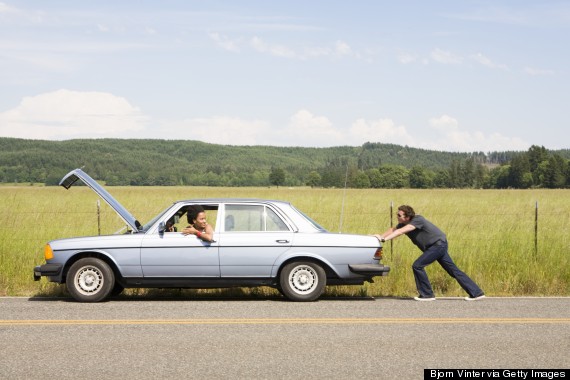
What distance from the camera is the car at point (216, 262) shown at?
11.7 metres

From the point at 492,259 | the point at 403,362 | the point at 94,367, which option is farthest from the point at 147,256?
the point at 492,259

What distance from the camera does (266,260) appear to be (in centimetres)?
1174

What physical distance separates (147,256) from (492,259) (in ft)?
23.1

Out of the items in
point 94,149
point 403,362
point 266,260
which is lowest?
point 403,362

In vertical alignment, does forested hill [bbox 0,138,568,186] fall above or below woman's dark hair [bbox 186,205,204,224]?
above

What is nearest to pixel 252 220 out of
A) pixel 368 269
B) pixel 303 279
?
pixel 303 279

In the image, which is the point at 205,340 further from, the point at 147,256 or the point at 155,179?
the point at 155,179

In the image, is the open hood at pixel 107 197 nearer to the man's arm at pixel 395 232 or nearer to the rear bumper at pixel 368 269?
the rear bumper at pixel 368 269

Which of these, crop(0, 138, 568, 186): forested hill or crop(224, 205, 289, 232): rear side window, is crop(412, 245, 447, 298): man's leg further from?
crop(0, 138, 568, 186): forested hill

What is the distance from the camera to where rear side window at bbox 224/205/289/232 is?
11938 millimetres

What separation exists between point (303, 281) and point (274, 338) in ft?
9.86

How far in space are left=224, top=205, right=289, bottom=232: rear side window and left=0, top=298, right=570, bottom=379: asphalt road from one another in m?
1.05

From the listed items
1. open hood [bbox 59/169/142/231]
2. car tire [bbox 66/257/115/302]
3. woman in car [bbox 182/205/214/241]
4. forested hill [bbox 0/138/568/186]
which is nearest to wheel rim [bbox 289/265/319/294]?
woman in car [bbox 182/205/214/241]

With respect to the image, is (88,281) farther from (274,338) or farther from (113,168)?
(113,168)
